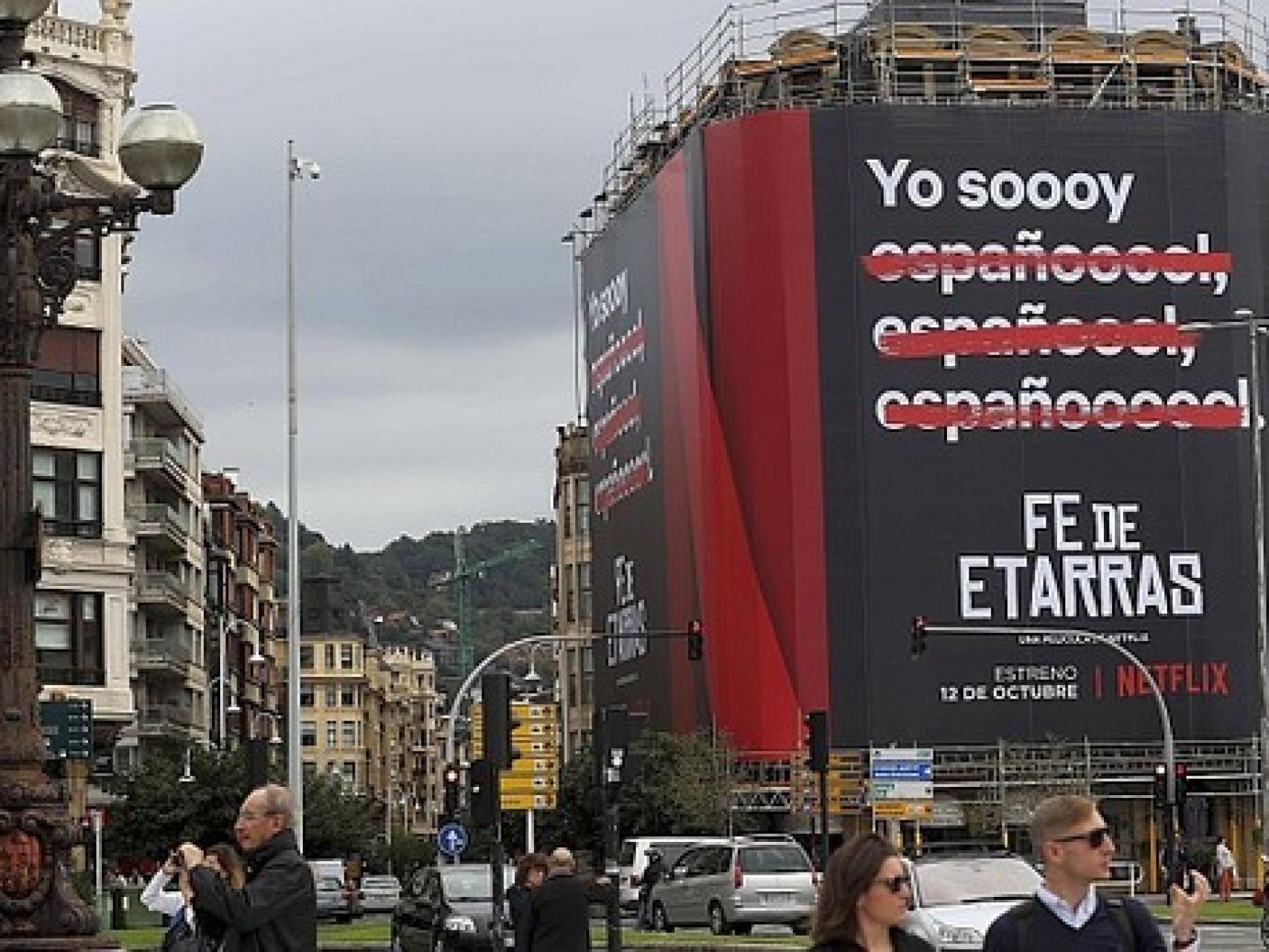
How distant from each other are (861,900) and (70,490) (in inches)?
2382

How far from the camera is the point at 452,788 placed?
60.8 meters

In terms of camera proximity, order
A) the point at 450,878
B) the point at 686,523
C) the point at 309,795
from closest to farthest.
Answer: the point at 450,878, the point at 686,523, the point at 309,795

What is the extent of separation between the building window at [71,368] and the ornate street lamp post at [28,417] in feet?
A: 170

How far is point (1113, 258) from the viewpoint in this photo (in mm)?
84438

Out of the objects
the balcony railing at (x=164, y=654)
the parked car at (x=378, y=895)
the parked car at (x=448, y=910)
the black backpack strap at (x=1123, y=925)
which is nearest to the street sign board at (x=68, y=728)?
the parked car at (x=448, y=910)

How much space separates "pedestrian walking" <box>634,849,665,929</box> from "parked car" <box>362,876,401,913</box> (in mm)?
32020

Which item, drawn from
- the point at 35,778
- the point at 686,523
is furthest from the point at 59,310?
the point at 686,523

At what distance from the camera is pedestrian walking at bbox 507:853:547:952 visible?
20141 mm

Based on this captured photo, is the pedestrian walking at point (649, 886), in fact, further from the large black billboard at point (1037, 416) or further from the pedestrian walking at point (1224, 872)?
the large black billboard at point (1037, 416)

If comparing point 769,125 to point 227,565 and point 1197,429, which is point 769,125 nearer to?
point 1197,429

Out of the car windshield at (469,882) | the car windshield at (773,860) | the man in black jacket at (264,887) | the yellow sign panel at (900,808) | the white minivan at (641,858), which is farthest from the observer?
the yellow sign panel at (900,808)

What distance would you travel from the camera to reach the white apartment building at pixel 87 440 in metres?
66.8

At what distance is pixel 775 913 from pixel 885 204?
38329mm

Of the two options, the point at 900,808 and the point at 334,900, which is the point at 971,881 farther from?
the point at 334,900
